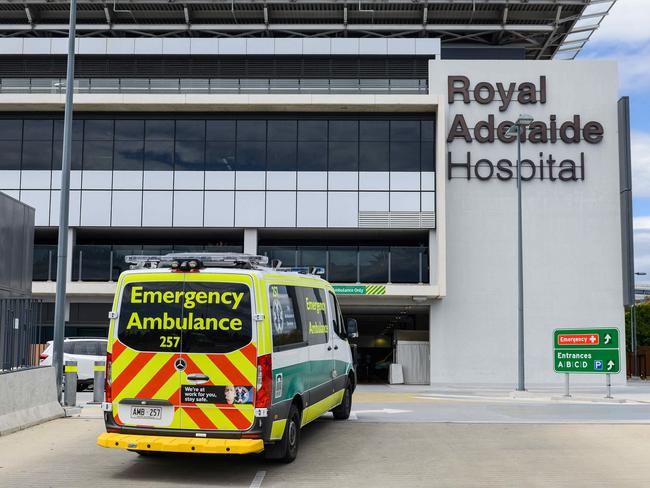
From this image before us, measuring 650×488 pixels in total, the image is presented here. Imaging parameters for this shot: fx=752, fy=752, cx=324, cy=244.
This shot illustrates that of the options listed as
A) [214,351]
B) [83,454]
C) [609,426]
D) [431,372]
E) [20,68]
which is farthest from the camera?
[20,68]

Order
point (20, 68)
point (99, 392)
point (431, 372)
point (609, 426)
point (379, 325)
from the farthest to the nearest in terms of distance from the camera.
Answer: point (379, 325), point (20, 68), point (431, 372), point (99, 392), point (609, 426)

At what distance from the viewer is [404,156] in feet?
101

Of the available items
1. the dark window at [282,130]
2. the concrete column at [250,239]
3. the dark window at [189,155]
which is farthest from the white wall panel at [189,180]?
the dark window at [282,130]

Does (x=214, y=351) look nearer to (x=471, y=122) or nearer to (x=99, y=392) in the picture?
(x=99, y=392)

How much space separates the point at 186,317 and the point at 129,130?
24.0 m

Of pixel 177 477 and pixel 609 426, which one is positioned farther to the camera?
pixel 609 426

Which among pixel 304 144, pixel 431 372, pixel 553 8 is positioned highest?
pixel 553 8

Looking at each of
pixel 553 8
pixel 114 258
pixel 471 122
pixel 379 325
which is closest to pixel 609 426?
pixel 471 122

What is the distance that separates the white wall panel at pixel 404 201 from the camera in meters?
30.2

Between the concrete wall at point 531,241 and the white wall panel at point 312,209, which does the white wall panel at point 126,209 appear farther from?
the concrete wall at point 531,241

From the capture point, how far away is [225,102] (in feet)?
99.9

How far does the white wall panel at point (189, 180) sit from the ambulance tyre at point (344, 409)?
60.2 feet

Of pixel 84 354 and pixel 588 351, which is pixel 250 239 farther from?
pixel 588 351

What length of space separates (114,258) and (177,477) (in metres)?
22.9
